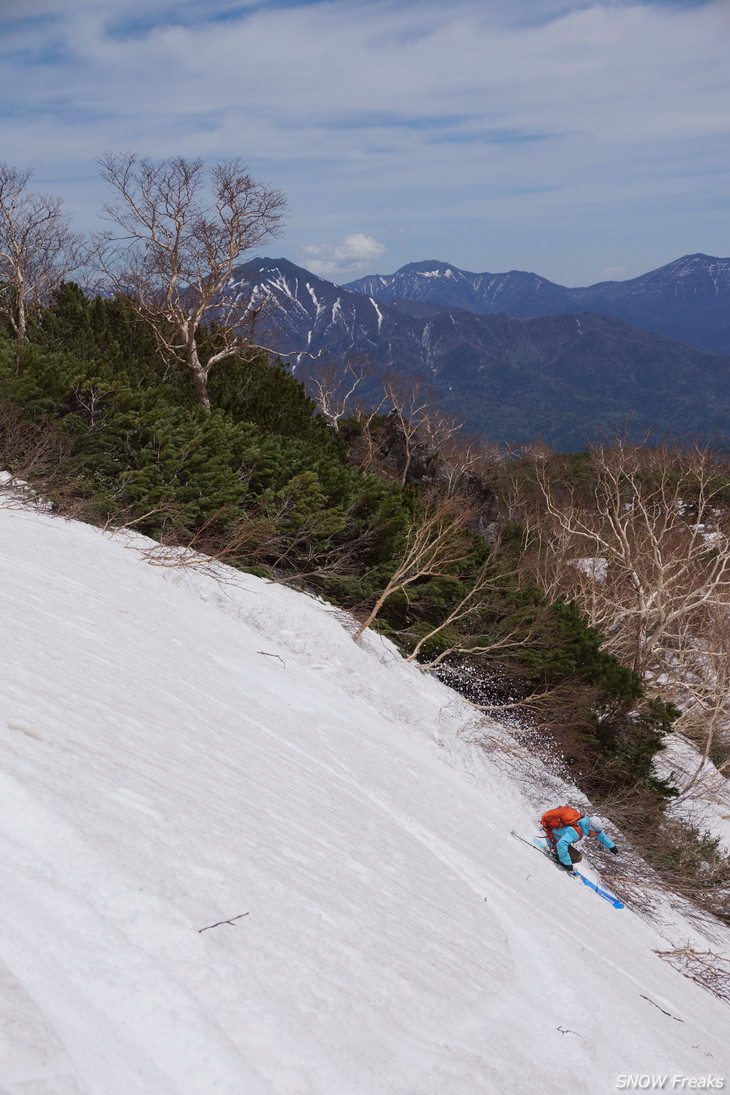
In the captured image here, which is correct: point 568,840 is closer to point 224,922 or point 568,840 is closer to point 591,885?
point 591,885

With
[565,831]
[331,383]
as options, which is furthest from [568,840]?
[331,383]

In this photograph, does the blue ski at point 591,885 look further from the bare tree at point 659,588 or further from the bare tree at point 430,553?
the bare tree at point 659,588

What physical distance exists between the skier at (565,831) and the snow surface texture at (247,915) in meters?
1.12

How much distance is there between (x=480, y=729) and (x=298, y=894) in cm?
914

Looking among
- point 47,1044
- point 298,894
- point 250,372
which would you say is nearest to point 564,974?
point 298,894

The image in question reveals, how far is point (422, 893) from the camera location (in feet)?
13.2

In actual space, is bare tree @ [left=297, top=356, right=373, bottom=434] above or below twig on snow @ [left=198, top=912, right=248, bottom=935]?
above

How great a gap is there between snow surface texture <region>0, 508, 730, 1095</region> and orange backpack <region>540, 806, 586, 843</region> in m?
1.33

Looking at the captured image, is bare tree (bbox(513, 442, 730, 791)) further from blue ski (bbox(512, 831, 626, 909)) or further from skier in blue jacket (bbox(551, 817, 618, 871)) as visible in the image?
skier in blue jacket (bbox(551, 817, 618, 871))

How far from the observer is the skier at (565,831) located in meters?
8.45

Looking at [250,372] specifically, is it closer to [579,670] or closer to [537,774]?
[579,670]

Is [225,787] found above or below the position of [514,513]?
below

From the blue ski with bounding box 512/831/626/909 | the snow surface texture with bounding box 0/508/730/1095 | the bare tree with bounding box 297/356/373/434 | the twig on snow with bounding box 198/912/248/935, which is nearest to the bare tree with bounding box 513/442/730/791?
the blue ski with bounding box 512/831/626/909

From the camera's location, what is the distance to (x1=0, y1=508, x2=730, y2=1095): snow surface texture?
187 cm
